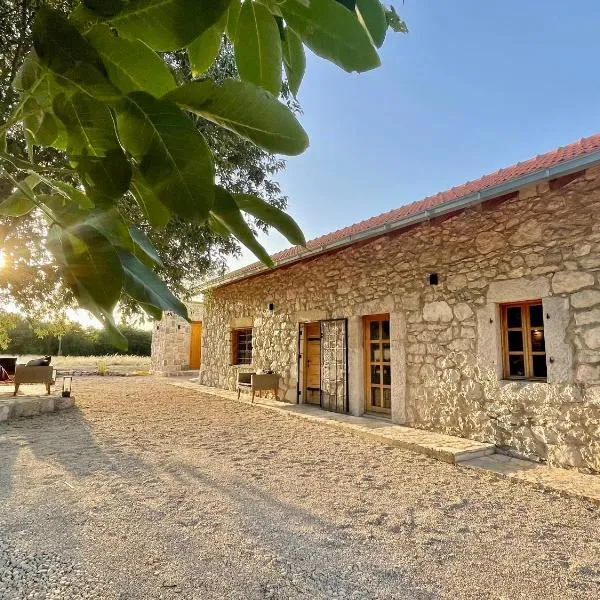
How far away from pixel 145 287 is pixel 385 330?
234 inches

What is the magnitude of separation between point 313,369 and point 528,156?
4.75 meters

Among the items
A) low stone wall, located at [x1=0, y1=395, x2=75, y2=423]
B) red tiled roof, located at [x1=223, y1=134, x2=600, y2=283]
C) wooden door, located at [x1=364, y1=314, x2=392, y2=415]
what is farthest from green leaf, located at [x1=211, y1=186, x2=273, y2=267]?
low stone wall, located at [x1=0, y1=395, x2=75, y2=423]

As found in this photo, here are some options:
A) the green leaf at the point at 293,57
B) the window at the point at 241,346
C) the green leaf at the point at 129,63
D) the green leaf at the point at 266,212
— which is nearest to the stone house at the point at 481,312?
the window at the point at 241,346

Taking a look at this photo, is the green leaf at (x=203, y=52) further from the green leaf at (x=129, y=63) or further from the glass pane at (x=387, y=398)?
the glass pane at (x=387, y=398)

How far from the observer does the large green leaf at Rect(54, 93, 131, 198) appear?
11.8 inches

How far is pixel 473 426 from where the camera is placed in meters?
4.68

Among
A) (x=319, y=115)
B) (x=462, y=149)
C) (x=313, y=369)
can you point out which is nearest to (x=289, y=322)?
(x=313, y=369)

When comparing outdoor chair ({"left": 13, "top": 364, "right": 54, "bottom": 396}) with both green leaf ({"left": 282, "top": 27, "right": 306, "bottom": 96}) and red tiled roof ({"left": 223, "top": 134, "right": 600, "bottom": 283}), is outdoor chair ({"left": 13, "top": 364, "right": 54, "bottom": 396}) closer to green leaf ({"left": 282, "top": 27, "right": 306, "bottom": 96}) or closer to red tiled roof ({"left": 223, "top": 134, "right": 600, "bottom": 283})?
red tiled roof ({"left": 223, "top": 134, "right": 600, "bottom": 283})

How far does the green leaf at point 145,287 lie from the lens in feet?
1.25

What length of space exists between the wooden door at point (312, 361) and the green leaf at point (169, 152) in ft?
23.4

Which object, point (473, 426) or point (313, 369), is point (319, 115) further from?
point (313, 369)

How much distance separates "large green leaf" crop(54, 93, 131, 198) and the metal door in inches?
245

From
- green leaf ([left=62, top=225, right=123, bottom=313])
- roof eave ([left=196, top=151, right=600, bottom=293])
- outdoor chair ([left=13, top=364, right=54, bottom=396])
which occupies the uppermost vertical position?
roof eave ([left=196, top=151, right=600, bottom=293])

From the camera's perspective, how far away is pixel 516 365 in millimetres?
4512
